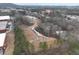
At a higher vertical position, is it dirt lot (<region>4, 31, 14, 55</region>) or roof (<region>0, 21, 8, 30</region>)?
roof (<region>0, 21, 8, 30</region>)

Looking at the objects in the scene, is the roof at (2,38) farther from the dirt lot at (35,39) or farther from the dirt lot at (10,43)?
the dirt lot at (35,39)

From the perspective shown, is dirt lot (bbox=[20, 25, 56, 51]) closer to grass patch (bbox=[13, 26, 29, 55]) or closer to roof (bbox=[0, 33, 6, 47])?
grass patch (bbox=[13, 26, 29, 55])

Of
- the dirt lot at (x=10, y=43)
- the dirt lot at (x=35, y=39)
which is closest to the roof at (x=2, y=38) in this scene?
the dirt lot at (x=10, y=43)

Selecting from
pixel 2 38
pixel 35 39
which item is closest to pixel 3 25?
pixel 2 38

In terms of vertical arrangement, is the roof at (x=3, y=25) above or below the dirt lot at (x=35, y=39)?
above

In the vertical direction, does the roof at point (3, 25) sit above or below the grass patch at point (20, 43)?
above

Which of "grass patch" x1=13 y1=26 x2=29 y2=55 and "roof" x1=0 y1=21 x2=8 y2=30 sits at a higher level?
"roof" x1=0 y1=21 x2=8 y2=30

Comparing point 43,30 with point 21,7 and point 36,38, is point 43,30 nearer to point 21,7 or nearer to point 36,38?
point 36,38

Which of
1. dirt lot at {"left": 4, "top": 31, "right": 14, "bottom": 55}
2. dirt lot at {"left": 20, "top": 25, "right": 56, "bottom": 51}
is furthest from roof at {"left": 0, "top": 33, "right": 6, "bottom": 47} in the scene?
dirt lot at {"left": 20, "top": 25, "right": 56, "bottom": 51}

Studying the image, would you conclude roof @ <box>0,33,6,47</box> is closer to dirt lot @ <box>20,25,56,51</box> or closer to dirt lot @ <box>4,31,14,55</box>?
dirt lot @ <box>4,31,14,55</box>

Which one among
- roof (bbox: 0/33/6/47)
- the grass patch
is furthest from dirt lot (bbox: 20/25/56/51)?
roof (bbox: 0/33/6/47)

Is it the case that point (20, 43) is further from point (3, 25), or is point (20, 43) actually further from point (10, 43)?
point (3, 25)

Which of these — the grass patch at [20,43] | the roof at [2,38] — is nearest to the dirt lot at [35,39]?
the grass patch at [20,43]
